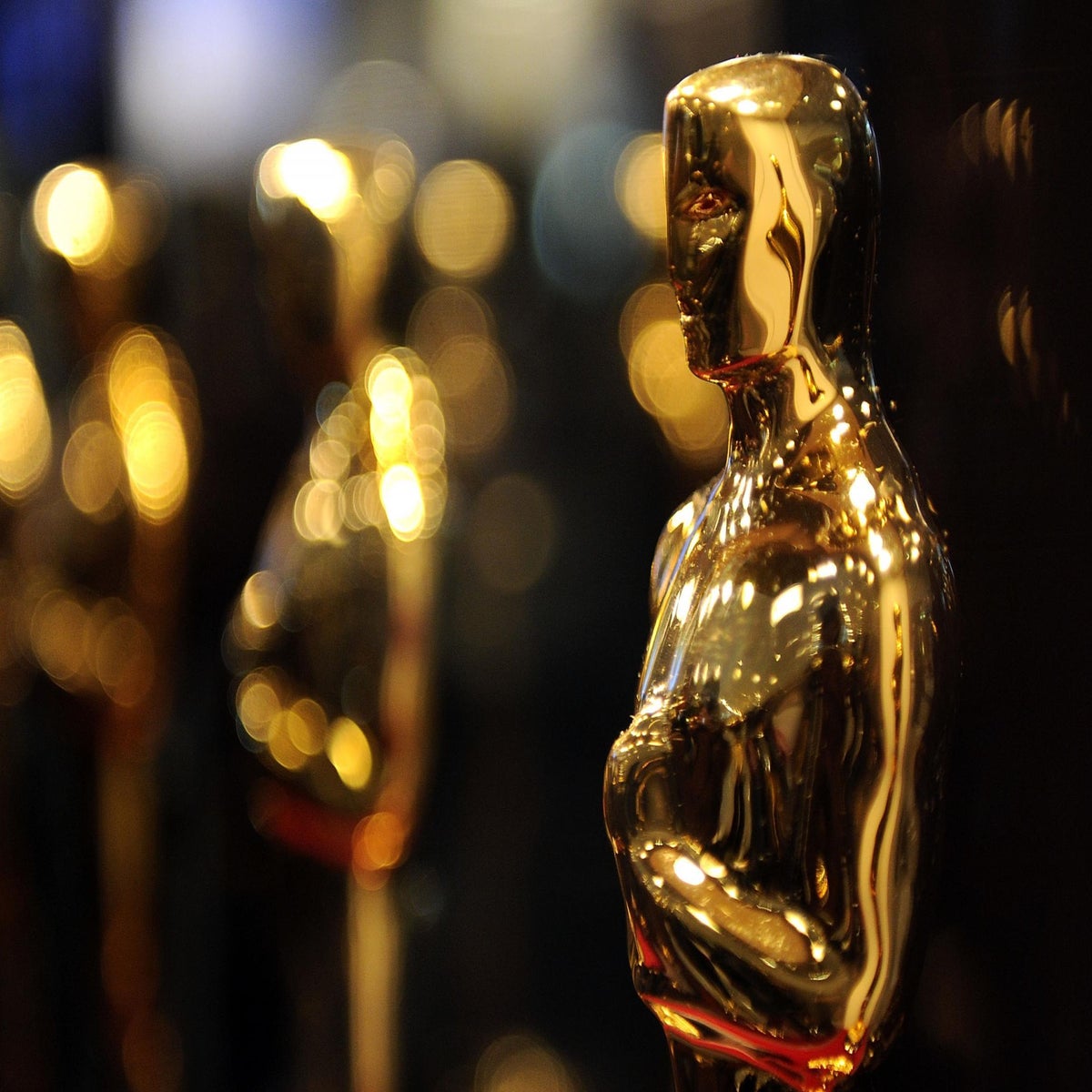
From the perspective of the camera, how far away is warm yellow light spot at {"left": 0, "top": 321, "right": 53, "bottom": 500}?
5.41 feet

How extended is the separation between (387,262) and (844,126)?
67cm

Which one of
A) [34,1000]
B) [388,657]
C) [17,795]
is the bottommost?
[34,1000]

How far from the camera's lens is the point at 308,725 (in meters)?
1.21

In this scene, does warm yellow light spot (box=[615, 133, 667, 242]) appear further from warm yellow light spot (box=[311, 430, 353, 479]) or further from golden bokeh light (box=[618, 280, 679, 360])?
warm yellow light spot (box=[311, 430, 353, 479])

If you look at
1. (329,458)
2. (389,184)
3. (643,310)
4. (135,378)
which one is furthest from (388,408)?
(135,378)

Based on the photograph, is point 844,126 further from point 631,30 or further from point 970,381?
point 631,30

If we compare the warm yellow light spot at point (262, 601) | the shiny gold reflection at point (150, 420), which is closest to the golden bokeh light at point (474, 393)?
the shiny gold reflection at point (150, 420)

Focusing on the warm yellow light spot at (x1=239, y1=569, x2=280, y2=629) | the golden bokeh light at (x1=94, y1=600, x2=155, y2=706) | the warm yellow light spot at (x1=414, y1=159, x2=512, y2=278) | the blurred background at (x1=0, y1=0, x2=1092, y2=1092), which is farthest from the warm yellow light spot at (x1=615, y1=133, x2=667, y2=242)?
the golden bokeh light at (x1=94, y1=600, x2=155, y2=706)

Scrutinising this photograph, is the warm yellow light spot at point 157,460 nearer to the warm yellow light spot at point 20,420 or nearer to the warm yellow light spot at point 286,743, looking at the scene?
the warm yellow light spot at point 20,420

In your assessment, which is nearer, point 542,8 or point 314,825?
point 314,825

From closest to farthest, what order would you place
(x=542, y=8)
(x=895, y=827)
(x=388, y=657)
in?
(x=895, y=827)
(x=388, y=657)
(x=542, y=8)

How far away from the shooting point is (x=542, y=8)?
1.56m

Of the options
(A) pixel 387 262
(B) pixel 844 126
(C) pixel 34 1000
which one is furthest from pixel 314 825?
(B) pixel 844 126

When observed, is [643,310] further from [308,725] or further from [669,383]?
[308,725]
